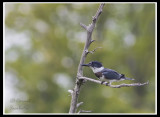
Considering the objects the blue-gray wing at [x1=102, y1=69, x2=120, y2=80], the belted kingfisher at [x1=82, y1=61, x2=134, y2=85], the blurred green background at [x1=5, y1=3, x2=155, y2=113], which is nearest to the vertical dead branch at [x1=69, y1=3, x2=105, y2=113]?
the belted kingfisher at [x1=82, y1=61, x2=134, y2=85]

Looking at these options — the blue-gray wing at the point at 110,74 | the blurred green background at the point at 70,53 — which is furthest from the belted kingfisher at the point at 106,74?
the blurred green background at the point at 70,53

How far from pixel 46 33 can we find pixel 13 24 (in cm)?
91

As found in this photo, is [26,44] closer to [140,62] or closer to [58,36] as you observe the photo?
[58,36]

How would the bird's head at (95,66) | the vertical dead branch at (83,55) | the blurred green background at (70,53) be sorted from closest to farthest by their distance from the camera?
the vertical dead branch at (83,55) → the bird's head at (95,66) → the blurred green background at (70,53)

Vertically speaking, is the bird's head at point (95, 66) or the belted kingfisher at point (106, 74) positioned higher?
the bird's head at point (95, 66)

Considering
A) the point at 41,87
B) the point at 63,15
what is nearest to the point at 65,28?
the point at 63,15

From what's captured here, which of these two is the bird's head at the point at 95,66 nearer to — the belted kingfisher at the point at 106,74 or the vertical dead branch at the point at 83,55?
the belted kingfisher at the point at 106,74

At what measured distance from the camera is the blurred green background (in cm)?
855

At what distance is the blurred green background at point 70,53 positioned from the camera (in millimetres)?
8555

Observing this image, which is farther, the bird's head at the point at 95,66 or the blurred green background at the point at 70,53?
the blurred green background at the point at 70,53

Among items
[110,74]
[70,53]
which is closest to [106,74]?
[110,74]

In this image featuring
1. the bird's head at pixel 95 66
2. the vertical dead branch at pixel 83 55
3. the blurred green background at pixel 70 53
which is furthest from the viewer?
the blurred green background at pixel 70 53

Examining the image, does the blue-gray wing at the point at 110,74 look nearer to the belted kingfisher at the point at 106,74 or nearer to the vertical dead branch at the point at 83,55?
the belted kingfisher at the point at 106,74

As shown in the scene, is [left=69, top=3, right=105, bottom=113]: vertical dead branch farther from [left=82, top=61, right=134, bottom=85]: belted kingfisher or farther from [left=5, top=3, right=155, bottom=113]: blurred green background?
[left=5, top=3, right=155, bottom=113]: blurred green background
